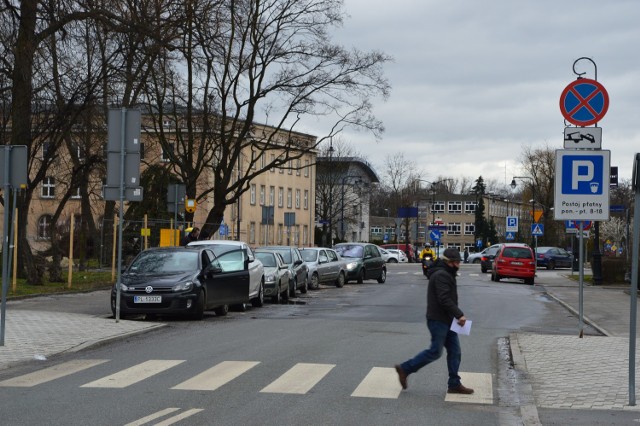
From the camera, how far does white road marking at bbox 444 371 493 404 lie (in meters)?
10.9

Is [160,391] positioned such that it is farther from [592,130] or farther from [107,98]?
[107,98]

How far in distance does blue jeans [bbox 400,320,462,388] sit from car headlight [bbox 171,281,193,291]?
33.1 ft

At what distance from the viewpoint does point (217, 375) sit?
1234cm

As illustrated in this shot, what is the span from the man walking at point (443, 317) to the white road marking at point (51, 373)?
4.13m

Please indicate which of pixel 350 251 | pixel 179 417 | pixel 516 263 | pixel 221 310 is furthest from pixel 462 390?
pixel 516 263

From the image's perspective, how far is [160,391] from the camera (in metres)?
11.0

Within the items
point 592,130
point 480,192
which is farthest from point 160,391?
point 480,192

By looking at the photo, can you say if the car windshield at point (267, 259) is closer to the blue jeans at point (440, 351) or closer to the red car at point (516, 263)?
the blue jeans at point (440, 351)

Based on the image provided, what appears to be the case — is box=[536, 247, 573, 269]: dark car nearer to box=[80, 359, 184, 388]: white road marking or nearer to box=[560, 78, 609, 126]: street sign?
box=[560, 78, 609, 126]: street sign

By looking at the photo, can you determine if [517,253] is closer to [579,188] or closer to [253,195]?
[579,188]

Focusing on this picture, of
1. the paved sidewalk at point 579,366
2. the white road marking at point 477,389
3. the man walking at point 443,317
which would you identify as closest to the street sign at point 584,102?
the paved sidewalk at point 579,366

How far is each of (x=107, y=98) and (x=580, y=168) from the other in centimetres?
2085

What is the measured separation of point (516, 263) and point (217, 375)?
116 feet

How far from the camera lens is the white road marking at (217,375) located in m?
11.4
